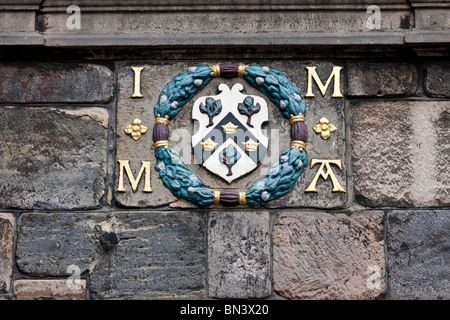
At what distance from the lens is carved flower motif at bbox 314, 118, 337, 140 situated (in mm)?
3693

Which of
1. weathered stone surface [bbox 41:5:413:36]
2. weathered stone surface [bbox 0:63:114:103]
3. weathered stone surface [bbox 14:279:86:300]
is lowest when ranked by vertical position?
weathered stone surface [bbox 14:279:86:300]

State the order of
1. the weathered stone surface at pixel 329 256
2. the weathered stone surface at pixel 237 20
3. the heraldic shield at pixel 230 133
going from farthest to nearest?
the weathered stone surface at pixel 237 20
the heraldic shield at pixel 230 133
the weathered stone surface at pixel 329 256

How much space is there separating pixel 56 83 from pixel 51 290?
1.15 meters

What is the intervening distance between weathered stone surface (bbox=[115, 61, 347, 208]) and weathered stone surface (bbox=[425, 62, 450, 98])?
51cm

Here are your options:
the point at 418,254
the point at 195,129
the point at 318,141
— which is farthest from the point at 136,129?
the point at 418,254

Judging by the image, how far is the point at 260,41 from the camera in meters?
3.72

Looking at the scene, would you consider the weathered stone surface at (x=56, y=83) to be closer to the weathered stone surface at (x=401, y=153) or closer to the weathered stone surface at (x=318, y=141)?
the weathered stone surface at (x=318, y=141)

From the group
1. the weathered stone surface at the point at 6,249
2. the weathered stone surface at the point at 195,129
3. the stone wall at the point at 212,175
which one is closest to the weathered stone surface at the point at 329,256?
the stone wall at the point at 212,175

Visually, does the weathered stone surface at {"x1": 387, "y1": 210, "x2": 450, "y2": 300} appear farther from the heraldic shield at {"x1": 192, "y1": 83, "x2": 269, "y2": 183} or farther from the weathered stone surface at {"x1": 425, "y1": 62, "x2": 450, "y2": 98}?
the heraldic shield at {"x1": 192, "y1": 83, "x2": 269, "y2": 183}

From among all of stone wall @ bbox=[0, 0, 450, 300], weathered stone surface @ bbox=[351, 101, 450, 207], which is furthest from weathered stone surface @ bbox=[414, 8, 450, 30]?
weathered stone surface @ bbox=[351, 101, 450, 207]

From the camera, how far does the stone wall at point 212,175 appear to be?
3574 millimetres

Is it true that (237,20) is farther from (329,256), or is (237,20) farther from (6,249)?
(6,249)

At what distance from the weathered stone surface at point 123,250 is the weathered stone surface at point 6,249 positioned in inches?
2.0

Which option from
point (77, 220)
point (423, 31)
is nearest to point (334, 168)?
point (423, 31)
